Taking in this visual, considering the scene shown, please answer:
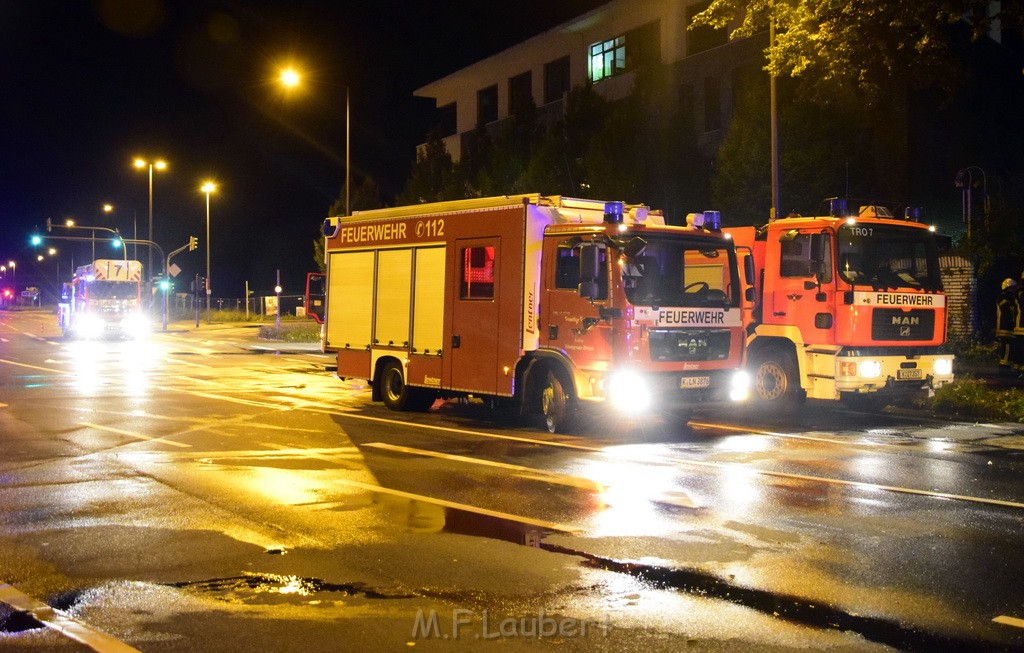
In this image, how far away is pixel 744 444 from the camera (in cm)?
1281

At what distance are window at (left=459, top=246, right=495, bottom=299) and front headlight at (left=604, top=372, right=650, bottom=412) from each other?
2445mm

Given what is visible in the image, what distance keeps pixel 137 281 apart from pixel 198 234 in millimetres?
56949

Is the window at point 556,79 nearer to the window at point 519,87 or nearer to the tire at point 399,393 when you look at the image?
the window at point 519,87

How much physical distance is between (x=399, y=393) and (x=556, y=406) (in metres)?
3.68

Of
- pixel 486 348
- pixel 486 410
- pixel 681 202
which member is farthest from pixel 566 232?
pixel 681 202

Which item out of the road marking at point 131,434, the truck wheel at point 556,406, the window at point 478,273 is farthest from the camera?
the window at point 478,273

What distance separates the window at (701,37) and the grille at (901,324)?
2302 centimetres

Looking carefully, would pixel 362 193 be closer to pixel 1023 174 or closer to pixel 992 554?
pixel 1023 174

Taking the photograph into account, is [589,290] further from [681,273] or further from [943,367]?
[943,367]

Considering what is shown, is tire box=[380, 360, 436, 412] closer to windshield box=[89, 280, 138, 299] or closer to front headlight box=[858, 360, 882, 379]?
front headlight box=[858, 360, 882, 379]

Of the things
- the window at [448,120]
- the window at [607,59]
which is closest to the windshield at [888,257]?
the window at [607,59]

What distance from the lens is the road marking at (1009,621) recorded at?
558 centimetres

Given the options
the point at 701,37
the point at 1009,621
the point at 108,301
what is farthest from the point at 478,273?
the point at 108,301

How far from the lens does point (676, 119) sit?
105 ft
